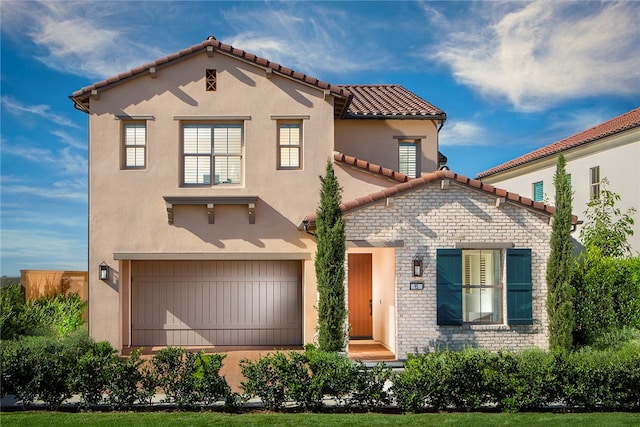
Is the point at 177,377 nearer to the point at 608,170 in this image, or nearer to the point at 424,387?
the point at 424,387

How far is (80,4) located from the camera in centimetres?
1616

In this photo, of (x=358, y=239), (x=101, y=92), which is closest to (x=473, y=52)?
(x=358, y=239)

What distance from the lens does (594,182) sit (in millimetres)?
22094

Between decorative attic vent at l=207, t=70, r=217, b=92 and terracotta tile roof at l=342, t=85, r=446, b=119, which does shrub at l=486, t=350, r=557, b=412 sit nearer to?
terracotta tile roof at l=342, t=85, r=446, b=119

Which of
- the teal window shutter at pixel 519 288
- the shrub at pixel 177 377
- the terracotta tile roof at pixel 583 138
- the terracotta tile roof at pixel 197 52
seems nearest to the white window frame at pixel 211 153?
the terracotta tile roof at pixel 197 52

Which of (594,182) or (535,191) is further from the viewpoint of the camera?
(535,191)

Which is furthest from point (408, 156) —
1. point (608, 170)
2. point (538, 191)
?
point (538, 191)

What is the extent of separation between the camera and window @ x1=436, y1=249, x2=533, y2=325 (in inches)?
548

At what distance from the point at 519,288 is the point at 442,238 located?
7.06 ft

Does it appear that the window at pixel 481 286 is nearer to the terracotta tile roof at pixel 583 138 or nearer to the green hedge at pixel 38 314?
the terracotta tile roof at pixel 583 138

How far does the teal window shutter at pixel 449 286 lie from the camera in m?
13.9

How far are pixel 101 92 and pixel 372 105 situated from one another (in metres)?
8.07

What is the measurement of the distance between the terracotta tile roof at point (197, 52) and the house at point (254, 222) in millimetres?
34

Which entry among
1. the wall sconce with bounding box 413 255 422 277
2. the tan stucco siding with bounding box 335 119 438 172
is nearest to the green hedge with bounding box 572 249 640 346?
the wall sconce with bounding box 413 255 422 277
